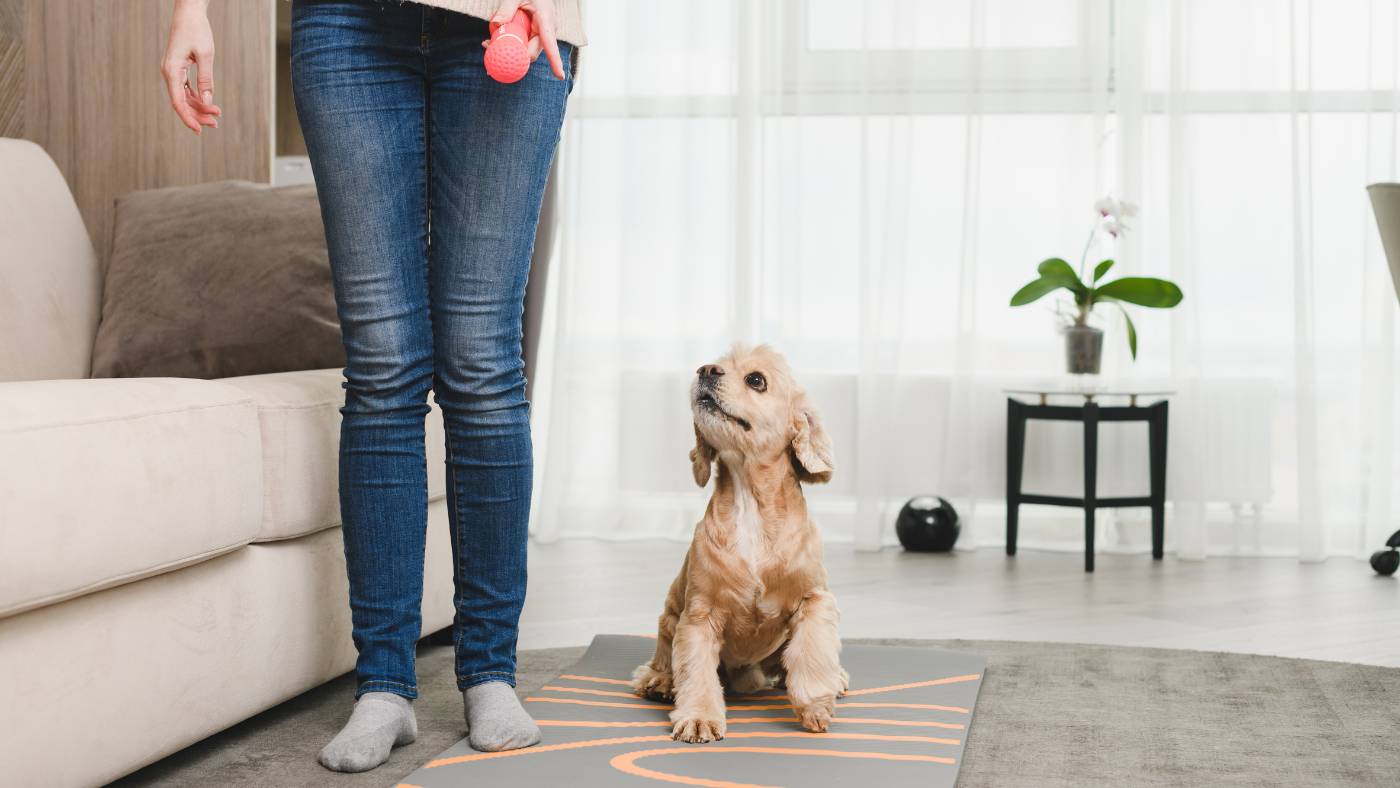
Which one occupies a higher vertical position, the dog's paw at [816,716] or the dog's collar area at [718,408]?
the dog's collar area at [718,408]

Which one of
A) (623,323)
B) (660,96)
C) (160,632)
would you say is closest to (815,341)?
(623,323)

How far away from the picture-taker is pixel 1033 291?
10.2 feet

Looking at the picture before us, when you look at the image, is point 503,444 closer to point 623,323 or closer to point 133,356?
point 133,356

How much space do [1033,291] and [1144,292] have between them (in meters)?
0.26

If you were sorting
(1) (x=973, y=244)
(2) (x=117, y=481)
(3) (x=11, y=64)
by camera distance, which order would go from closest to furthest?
(2) (x=117, y=481) < (3) (x=11, y=64) < (1) (x=973, y=244)

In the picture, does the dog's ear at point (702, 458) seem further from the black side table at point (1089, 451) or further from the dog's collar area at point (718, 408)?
the black side table at point (1089, 451)

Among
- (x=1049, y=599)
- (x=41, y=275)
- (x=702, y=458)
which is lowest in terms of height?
(x=1049, y=599)

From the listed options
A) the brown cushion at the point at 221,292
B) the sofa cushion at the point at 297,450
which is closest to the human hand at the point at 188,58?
the sofa cushion at the point at 297,450

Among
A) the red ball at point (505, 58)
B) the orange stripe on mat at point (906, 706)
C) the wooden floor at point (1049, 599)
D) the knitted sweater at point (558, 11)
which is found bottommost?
the wooden floor at point (1049, 599)

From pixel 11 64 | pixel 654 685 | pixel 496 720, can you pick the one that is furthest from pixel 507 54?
pixel 11 64

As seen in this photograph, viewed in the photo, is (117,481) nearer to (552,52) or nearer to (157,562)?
(157,562)

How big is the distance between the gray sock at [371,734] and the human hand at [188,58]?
69 cm

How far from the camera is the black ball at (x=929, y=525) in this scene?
127 inches

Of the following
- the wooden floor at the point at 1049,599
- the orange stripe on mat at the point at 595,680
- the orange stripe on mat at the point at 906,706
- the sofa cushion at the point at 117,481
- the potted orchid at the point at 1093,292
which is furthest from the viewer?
the potted orchid at the point at 1093,292
